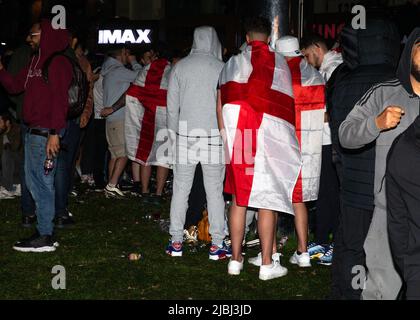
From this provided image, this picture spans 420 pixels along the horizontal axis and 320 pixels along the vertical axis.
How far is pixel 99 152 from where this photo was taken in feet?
42.3

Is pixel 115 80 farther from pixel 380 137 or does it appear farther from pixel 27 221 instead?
pixel 380 137

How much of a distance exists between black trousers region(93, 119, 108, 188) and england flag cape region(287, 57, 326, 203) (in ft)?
18.2

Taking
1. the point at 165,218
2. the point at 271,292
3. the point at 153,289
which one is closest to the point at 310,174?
the point at 271,292

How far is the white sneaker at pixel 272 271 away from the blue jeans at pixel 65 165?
2742mm

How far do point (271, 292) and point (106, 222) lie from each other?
355cm

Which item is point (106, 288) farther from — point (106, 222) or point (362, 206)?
point (106, 222)

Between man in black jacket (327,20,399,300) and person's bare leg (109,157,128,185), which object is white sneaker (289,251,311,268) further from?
person's bare leg (109,157,128,185)

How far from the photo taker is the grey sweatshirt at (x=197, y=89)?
7969 mm

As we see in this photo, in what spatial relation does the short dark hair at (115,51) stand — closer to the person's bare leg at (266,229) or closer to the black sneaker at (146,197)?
the black sneaker at (146,197)

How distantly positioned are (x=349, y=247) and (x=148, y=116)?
5.66m

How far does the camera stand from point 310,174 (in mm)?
7777

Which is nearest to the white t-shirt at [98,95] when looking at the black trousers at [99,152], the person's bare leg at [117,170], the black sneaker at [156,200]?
the black trousers at [99,152]

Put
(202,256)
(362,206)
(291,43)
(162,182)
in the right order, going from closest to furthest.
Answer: (362,206) → (291,43) → (202,256) → (162,182)

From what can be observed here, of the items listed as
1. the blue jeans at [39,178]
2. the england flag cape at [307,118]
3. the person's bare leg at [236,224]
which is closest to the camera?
the person's bare leg at [236,224]
